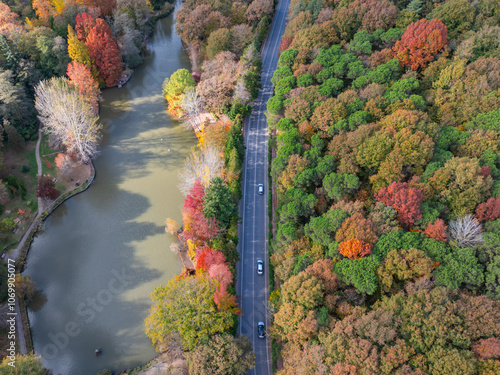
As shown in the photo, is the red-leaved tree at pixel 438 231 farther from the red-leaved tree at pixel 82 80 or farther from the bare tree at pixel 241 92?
the red-leaved tree at pixel 82 80

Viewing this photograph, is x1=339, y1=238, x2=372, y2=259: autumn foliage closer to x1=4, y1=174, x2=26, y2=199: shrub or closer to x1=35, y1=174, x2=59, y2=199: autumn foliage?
x1=35, y1=174, x2=59, y2=199: autumn foliage

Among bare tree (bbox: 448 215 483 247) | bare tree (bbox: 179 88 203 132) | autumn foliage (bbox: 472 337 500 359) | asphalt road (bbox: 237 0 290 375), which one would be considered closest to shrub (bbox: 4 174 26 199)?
bare tree (bbox: 179 88 203 132)

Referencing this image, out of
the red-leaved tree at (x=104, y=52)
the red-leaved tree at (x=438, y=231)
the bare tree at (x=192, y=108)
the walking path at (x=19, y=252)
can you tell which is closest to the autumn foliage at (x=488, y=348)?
the red-leaved tree at (x=438, y=231)

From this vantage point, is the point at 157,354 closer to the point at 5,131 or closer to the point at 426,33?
the point at 5,131

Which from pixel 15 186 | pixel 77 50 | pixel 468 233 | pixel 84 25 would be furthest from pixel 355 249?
pixel 84 25

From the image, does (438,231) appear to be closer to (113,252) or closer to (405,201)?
(405,201)

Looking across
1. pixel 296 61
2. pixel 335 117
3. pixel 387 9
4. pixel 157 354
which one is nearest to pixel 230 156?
pixel 335 117
